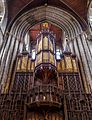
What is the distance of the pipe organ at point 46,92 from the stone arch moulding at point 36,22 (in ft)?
5.30

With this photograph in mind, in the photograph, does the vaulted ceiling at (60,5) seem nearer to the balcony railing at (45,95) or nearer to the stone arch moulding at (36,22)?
the stone arch moulding at (36,22)

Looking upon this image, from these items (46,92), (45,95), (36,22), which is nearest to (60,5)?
(36,22)

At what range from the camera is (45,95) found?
36.0 ft

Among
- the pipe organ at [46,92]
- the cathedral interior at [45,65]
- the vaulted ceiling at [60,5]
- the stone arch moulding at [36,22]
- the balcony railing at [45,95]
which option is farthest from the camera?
the vaulted ceiling at [60,5]

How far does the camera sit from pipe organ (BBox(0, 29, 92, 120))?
35.8 feet

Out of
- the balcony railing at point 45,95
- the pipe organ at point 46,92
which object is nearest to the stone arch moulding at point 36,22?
the pipe organ at point 46,92

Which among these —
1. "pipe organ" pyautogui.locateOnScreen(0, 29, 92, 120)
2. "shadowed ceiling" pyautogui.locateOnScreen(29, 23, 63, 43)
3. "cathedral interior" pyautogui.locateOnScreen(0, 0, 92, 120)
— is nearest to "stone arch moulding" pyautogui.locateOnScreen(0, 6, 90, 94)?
"cathedral interior" pyautogui.locateOnScreen(0, 0, 92, 120)

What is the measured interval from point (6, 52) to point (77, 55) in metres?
6.38

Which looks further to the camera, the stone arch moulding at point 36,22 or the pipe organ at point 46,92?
the stone arch moulding at point 36,22

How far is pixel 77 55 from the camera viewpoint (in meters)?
15.7

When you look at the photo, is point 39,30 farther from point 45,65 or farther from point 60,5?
point 45,65

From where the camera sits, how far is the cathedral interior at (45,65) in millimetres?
11102

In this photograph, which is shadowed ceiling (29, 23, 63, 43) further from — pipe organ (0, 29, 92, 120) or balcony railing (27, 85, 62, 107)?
balcony railing (27, 85, 62, 107)

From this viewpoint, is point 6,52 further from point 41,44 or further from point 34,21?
point 34,21
